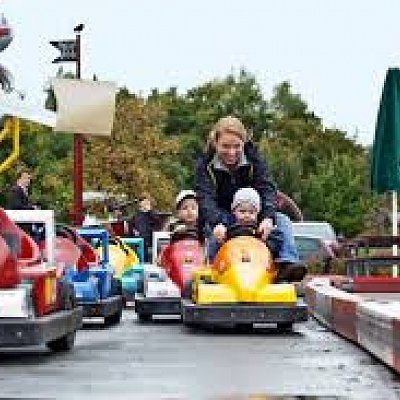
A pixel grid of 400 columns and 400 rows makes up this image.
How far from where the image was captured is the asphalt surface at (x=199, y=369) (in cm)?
1134

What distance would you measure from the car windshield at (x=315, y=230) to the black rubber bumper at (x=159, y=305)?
543 inches

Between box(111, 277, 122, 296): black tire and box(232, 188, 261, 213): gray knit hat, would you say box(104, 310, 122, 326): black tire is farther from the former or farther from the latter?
box(232, 188, 261, 213): gray knit hat

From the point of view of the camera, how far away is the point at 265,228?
1930cm

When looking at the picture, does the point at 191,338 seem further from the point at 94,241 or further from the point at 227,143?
the point at 94,241

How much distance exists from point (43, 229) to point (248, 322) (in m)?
2.53

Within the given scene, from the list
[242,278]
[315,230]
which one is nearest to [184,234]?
[242,278]

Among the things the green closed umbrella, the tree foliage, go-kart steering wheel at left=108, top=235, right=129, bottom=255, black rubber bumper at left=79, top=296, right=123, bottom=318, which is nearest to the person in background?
go-kart steering wheel at left=108, top=235, right=129, bottom=255

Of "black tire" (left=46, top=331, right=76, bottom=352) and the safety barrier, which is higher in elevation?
the safety barrier

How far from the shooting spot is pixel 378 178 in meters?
26.8

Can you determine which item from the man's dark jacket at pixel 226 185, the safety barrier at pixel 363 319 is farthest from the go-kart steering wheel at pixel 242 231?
the safety barrier at pixel 363 319

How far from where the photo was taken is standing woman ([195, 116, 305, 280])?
19578mm

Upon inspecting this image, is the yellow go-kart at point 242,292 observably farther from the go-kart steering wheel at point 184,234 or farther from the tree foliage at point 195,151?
the tree foliage at point 195,151

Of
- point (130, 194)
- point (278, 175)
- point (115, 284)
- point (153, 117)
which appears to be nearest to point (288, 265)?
point (115, 284)

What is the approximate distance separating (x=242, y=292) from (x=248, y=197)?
4.27 ft
